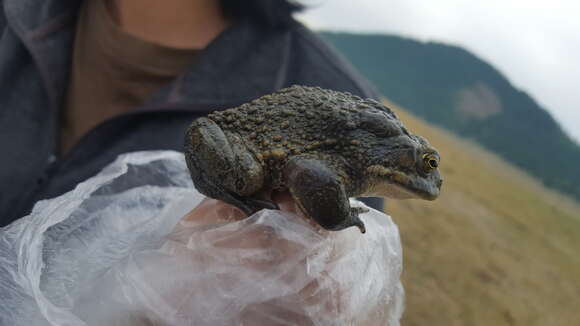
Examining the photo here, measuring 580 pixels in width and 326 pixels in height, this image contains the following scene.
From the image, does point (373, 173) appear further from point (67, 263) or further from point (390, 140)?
point (67, 263)

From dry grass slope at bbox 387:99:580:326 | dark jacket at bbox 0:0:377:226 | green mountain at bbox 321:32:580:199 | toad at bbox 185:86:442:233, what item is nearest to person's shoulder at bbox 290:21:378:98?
dark jacket at bbox 0:0:377:226

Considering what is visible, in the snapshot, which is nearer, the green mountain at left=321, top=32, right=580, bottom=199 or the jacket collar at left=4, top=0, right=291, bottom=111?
the jacket collar at left=4, top=0, right=291, bottom=111

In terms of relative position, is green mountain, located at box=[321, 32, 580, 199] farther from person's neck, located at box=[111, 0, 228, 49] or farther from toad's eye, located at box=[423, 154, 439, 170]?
toad's eye, located at box=[423, 154, 439, 170]

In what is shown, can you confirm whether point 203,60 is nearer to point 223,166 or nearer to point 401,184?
point 223,166

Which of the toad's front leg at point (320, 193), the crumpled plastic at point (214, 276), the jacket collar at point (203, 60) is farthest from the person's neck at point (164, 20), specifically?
the toad's front leg at point (320, 193)

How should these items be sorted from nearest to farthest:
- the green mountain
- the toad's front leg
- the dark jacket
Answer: the toad's front leg → the dark jacket → the green mountain

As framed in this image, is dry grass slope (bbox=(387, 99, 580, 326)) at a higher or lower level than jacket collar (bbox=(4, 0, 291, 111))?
lower

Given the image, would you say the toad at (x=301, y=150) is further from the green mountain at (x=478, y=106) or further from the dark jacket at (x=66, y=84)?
the green mountain at (x=478, y=106)
